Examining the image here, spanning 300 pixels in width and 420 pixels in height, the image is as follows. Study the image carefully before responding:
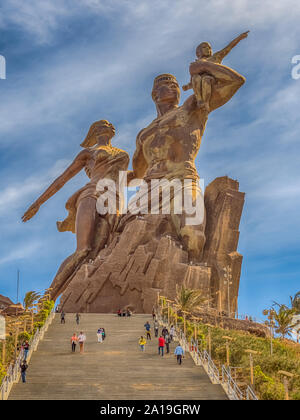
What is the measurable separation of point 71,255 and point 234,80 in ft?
34.9

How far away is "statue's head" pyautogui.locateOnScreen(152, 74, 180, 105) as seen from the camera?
2783cm

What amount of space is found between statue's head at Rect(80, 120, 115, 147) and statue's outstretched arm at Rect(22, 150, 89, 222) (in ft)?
3.64

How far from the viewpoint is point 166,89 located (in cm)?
2780

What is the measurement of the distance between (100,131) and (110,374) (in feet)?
57.9

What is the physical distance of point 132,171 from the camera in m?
29.0

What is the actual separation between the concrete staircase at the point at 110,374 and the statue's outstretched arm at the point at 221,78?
1229 cm

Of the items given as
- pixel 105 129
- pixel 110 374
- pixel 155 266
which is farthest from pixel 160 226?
pixel 110 374

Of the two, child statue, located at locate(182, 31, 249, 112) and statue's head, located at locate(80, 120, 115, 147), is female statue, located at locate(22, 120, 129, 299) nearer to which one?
statue's head, located at locate(80, 120, 115, 147)

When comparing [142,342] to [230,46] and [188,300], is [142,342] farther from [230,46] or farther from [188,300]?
[230,46]

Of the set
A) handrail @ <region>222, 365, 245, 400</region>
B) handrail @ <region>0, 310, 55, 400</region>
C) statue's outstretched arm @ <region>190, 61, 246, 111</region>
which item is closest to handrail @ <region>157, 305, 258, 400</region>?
handrail @ <region>222, 365, 245, 400</region>

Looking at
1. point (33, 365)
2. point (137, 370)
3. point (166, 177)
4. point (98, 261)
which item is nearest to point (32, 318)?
point (33, 365)

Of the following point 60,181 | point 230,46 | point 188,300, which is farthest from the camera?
point 60,181

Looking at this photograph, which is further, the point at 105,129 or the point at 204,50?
the point at 105,129
